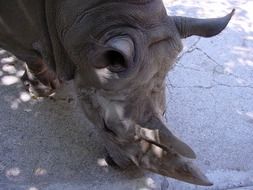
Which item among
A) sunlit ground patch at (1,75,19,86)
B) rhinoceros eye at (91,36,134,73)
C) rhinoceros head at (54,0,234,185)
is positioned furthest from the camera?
sunlit ground patch at (1,75,19,86)

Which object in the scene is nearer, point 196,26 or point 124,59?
point 124,59

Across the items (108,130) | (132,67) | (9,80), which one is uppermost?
(132,67)

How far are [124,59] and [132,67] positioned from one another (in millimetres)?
74

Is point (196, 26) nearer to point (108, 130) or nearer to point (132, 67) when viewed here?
point (132, 67)

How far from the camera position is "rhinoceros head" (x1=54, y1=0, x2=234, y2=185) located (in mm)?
2059

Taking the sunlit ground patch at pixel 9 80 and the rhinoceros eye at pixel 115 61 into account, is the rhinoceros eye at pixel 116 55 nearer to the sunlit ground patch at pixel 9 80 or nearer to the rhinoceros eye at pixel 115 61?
the rhinoceros eye at pixel 115 61

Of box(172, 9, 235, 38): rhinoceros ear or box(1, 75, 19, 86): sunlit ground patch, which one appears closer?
box(172, 9, 235, 38): rhinoceros ear

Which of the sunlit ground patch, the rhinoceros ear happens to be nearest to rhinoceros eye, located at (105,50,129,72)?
the rhinoceros ear

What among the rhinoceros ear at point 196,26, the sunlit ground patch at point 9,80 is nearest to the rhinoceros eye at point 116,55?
the rhinoceros ear at point 196,26

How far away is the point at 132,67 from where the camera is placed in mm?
1997

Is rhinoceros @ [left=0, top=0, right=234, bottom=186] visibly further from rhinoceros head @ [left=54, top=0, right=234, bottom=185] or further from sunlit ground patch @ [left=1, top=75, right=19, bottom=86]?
sunlit ground patch @ [left=1, top=75, right=19, bottom=86]

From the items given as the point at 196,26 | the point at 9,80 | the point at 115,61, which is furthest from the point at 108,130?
the point at 9,80

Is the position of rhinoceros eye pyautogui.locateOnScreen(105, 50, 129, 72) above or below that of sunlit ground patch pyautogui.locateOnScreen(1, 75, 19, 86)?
above

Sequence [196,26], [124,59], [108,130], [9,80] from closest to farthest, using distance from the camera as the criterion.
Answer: [124,59], [196,26], [108,130], [9,80]
